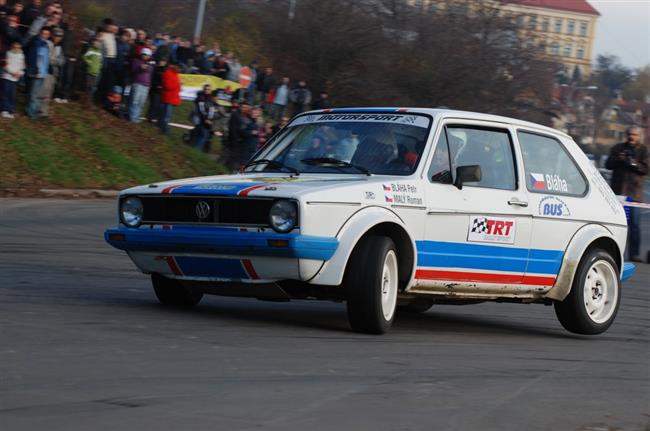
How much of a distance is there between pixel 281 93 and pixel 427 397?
27.3 metres

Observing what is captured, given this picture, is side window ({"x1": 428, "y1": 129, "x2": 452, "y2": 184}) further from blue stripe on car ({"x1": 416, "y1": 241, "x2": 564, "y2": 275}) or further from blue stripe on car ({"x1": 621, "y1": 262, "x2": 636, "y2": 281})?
blue stripe on car ({"x1": 621, "y1": 262, "x2": 636, "y2": 281})

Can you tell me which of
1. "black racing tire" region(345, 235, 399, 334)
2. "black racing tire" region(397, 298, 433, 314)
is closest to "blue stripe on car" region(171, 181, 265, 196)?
"black racing tire" region(345, 235, 399, 334)

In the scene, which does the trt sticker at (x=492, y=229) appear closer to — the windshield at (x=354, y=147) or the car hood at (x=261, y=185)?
the windshield at (x=354, y=147)

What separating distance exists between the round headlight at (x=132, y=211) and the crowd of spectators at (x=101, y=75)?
13326mm

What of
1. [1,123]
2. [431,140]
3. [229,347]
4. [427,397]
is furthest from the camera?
[1,123]

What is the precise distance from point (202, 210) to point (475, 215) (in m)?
2.07

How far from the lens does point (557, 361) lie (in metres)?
8.14

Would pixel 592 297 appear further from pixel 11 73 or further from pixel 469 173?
A: pixel 11 73

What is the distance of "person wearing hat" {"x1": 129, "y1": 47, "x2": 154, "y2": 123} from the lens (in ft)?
79.8

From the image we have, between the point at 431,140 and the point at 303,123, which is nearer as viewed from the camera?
the point at 431,140

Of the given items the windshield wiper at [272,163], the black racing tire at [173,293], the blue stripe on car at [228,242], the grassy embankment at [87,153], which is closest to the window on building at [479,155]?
the windshield wiper at [272,163]

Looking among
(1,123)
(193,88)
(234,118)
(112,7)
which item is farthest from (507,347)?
(112,7)

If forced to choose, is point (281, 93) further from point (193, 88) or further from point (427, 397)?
point (427, 397)

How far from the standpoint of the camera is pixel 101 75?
24531mm
